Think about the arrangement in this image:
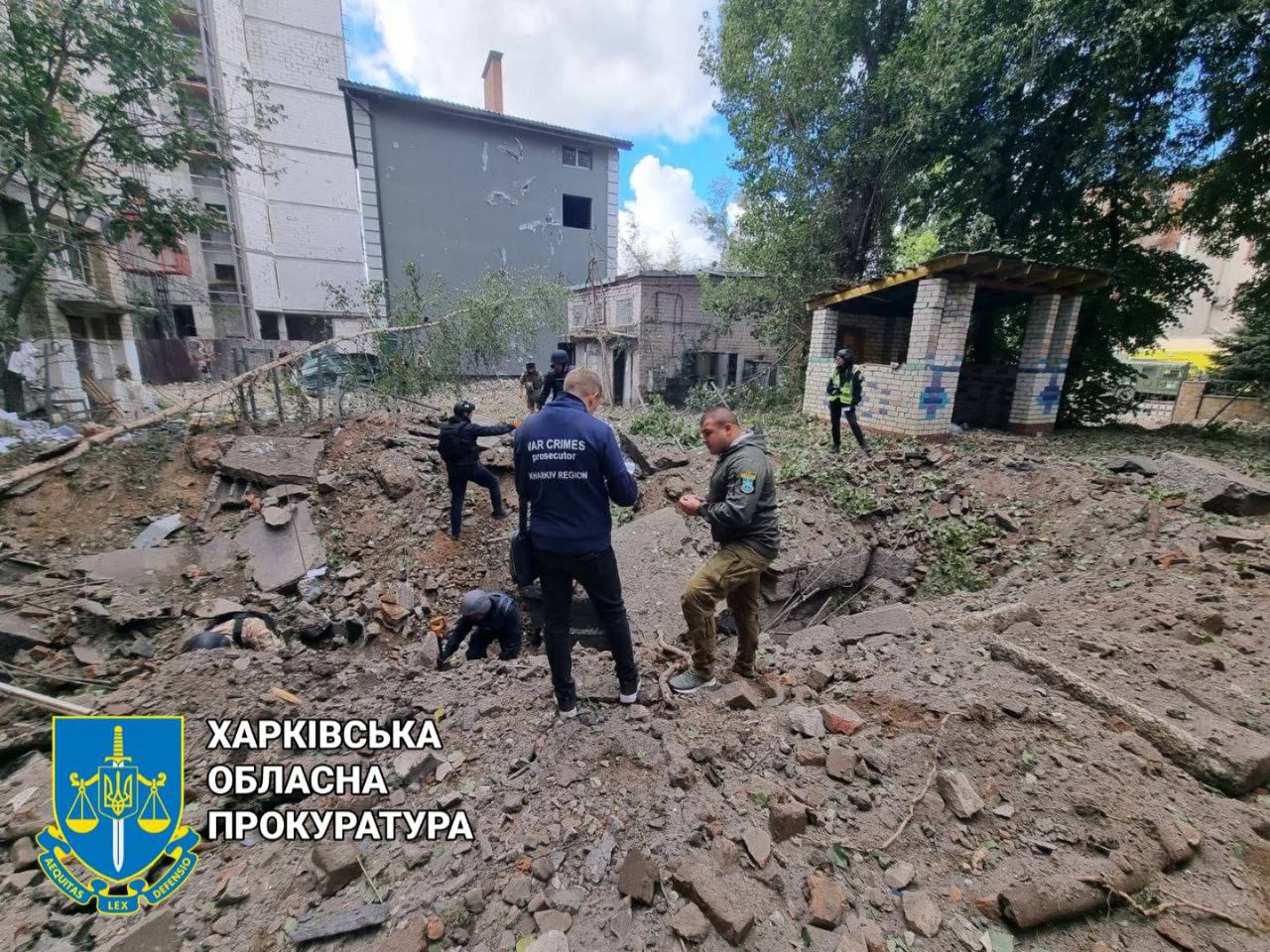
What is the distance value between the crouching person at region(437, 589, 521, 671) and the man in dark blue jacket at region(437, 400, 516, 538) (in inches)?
84.9

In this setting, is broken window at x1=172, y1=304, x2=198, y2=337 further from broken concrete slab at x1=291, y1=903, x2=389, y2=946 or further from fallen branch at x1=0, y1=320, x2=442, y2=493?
broken concrete slab at x1=291, y1=903, x2=389, y2=946

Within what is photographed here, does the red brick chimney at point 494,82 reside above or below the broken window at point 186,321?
above

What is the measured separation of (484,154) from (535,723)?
2414 centimetres

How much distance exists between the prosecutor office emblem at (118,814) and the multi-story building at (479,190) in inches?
653

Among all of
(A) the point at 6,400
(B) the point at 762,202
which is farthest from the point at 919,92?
(A) the point at 6,400

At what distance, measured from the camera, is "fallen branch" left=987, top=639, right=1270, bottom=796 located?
2.15m

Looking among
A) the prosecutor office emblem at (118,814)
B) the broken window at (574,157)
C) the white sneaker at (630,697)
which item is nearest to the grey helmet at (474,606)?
the white sneaker at (630,697)

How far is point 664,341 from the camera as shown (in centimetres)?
1753

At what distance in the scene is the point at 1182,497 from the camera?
5.23m

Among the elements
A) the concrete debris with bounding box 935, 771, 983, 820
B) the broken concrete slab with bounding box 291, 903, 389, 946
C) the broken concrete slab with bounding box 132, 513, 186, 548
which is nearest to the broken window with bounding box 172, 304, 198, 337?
the broken concrete slab with bounding box 132, 513, 186, 548

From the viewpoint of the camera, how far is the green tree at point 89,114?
6.46 meters

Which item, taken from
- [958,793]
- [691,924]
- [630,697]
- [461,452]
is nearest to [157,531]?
[461,452]

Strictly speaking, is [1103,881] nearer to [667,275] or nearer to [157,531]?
[157,531]

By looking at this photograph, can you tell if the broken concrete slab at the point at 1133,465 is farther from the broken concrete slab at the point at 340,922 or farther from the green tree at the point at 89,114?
the green tree at the point at 89,114
